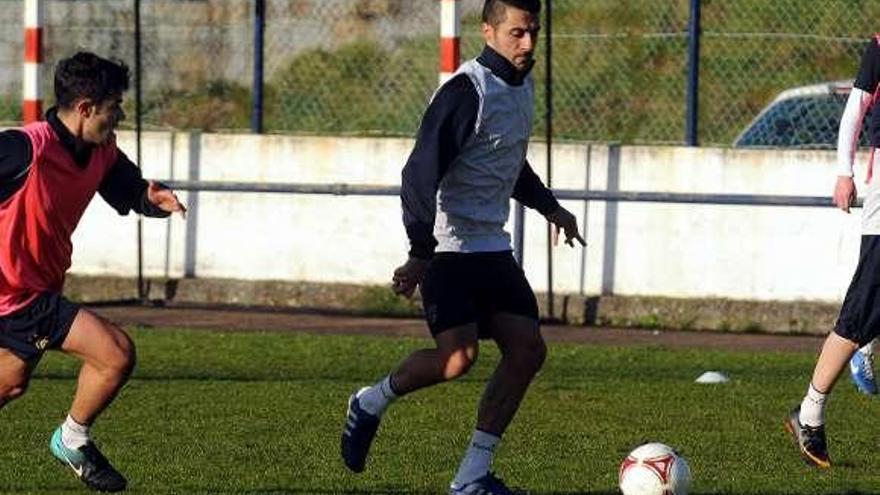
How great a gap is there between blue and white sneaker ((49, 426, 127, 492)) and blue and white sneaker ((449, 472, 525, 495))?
4.31 feet

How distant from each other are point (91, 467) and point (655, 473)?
217 centimetres

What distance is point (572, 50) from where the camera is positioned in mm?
19625

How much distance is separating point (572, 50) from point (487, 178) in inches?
434

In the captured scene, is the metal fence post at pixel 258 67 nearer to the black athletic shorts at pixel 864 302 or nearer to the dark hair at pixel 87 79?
the black athletic shorts at pixel 864 302

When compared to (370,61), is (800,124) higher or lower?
lower

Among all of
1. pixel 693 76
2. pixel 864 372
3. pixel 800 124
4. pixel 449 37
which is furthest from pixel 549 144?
pixel 864 372

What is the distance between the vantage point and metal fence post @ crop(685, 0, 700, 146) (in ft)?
57.4

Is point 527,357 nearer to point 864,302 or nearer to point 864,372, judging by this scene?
point 864,302

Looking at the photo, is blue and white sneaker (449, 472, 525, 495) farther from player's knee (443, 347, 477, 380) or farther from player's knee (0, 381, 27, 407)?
player's knee (0, 381, 27, 407)

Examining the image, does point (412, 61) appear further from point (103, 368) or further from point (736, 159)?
point (103, 368)

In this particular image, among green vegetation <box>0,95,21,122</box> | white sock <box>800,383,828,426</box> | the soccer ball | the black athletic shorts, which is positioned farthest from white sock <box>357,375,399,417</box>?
green vegetation <box>0,95,21,122</box>

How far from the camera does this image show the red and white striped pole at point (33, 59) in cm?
1852

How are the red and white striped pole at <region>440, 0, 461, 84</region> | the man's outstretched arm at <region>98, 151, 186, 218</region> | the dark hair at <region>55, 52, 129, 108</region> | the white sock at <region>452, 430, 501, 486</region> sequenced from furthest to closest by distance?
1. the red and white striped pole at <region>440, 0, 461, 84</region>
2. the man's outstretched arm at <region>98, 151, 186, 218</region>
3. the white sock at <region>452, 430, 501, 486</region>
4. the dark hair at <region>55, 52, 129, 108</region>

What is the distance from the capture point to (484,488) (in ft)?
28.3
